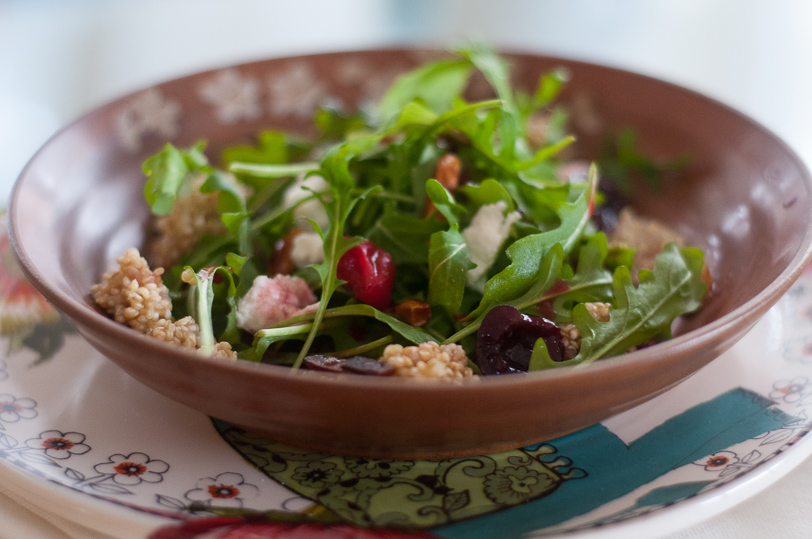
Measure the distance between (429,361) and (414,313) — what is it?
229mm

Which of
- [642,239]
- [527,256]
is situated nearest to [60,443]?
[527,256]

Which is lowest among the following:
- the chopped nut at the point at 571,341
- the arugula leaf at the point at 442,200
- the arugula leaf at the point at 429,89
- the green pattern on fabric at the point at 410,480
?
the green pattern on fabric at the point at 410,480

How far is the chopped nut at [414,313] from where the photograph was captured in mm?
1130

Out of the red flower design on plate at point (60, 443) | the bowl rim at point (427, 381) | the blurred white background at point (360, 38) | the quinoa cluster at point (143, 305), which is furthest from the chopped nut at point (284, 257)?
the blurred white background at point (360, 38)

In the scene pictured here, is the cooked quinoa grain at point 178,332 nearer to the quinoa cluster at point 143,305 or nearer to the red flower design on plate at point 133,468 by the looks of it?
the quinoa cluster at point 143,305

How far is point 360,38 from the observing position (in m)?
3.65

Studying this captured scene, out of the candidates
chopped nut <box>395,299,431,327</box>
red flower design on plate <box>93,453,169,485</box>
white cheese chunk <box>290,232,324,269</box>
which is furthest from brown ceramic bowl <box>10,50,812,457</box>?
white cheese chunk <box>290,232,324,269</box>

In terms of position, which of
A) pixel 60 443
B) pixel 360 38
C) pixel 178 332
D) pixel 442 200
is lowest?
pixel 60 443

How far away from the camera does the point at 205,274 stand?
1.11 m

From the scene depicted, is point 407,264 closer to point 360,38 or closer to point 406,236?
point 406,236

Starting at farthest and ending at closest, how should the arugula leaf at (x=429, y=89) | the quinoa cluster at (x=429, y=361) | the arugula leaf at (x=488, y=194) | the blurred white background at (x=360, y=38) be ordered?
the blurred white background at (x=360, y=38) → the arugula leaf at (x=429, y=89) → the arugula leaf at (x=488, y=194) → the quinoa cluster at (x=429, y=361)

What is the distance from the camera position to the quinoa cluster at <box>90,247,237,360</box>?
40.6 inches

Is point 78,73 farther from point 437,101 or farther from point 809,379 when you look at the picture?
point 809,379

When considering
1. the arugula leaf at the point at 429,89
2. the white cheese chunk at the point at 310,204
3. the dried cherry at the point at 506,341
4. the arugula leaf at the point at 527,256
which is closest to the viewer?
the dried cherry at the point at 506,341
